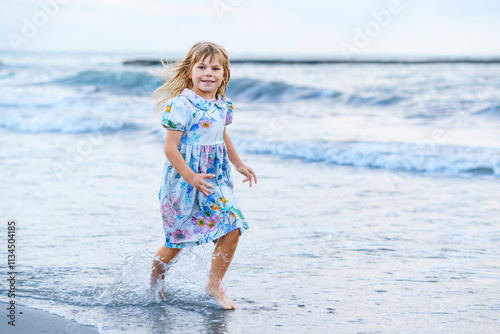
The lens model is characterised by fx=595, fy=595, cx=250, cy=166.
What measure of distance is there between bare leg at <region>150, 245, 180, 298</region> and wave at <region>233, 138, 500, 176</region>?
5.09 metres

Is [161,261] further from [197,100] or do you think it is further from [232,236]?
[197,100]

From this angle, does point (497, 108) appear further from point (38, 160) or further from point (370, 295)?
point (370, 295)

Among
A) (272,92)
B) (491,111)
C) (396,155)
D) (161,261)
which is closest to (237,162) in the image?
Answer: (161,261)

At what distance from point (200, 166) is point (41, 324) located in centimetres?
114

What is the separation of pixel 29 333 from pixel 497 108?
→ 12.3m

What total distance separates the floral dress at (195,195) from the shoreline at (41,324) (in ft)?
2.09

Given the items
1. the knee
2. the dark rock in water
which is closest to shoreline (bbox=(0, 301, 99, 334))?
the knee

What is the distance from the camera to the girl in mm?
3141

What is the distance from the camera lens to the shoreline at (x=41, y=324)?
2947 millimetres

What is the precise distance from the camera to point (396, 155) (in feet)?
27.1

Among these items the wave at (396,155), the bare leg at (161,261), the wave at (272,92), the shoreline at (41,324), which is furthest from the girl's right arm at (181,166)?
the wave at (272,92)

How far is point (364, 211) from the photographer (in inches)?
219

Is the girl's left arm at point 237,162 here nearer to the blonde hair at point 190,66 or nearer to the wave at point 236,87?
the blonde hair at point 190,66

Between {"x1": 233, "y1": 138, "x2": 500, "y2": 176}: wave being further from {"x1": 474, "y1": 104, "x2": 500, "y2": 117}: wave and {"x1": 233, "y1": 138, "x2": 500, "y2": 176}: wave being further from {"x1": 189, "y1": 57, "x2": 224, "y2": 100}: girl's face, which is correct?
{"x1": 189, "y1": 57, "x2": 224, "y2": 100}: girl's face
